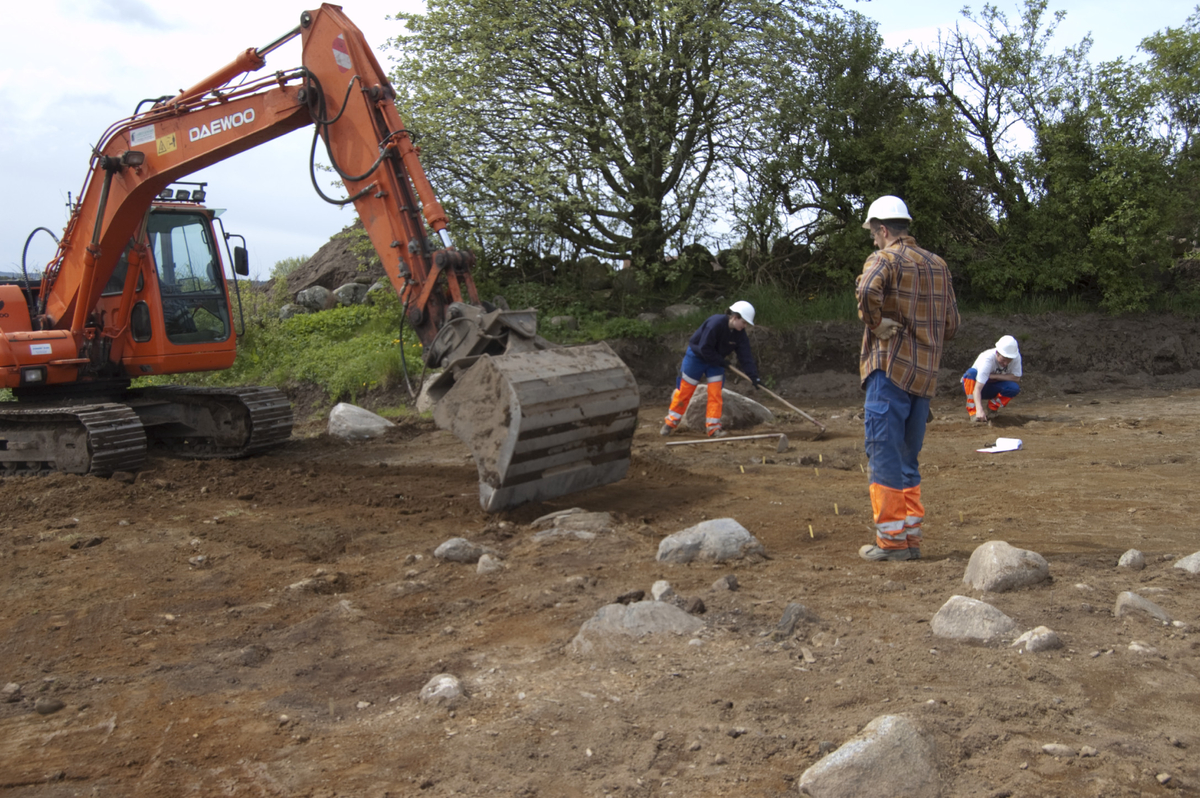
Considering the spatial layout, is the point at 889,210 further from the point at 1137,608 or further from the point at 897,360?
the point at 1137,608

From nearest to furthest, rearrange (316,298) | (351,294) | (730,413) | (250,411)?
(250,411)
(730,413)
(351,294)
(316,298)

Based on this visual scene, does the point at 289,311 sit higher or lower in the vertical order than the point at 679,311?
higher

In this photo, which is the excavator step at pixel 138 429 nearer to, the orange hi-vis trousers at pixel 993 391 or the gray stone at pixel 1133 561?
the orange hi-vis trousers at pixel 993 391

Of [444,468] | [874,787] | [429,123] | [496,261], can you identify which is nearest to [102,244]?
[444,468]

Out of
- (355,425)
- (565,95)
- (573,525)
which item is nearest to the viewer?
(573,525)

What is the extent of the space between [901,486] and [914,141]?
1035 centimetres

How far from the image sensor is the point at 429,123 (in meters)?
13.5

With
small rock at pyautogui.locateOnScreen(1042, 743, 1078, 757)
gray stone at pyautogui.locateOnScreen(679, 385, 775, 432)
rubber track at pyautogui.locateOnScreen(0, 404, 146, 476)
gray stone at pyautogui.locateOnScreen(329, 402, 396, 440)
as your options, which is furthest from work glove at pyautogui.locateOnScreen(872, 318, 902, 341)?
gray stone at pyautogui.locateOnScreen(329, 402, 396, 440)

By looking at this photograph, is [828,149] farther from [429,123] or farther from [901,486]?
[901,486]

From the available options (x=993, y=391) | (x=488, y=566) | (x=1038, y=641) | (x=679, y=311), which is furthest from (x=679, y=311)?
(x=1038, y=641)

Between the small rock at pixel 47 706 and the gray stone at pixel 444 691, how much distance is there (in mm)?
1496

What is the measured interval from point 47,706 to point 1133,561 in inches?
197

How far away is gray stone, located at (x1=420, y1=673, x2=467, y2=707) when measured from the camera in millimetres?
3586

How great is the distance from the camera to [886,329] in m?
5.39
